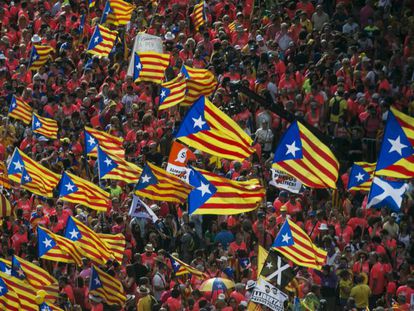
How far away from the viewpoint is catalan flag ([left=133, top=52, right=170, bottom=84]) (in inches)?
1714

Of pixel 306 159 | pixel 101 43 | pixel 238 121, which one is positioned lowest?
pixel 306 159

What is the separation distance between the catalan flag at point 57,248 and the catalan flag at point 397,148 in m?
6.61

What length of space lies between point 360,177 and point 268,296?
3.96 metres

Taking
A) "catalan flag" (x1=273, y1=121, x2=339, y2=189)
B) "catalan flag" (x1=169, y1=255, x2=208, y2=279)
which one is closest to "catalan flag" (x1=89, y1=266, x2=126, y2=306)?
"catalan flag" (x1=169, y1=255, x2=208, y2=279)

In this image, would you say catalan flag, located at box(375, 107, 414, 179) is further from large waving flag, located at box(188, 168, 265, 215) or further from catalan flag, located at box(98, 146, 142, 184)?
catalan flag, located at box(98, 146, 142, 184)

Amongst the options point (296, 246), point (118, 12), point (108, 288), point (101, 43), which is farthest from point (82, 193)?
point (118, 12)

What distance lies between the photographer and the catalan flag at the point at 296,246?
34625mm

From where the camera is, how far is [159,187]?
122 ft

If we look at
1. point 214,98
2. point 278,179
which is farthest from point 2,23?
point 278,179

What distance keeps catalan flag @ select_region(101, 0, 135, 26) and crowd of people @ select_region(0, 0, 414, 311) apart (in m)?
0.45

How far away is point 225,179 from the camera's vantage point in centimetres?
3562

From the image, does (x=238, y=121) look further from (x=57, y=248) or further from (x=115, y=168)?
A: (x=57, y=248)

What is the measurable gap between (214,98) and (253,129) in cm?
106

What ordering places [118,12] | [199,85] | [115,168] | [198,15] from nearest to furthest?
[115,168] → [199,85] → [198,15] → [118,12]
